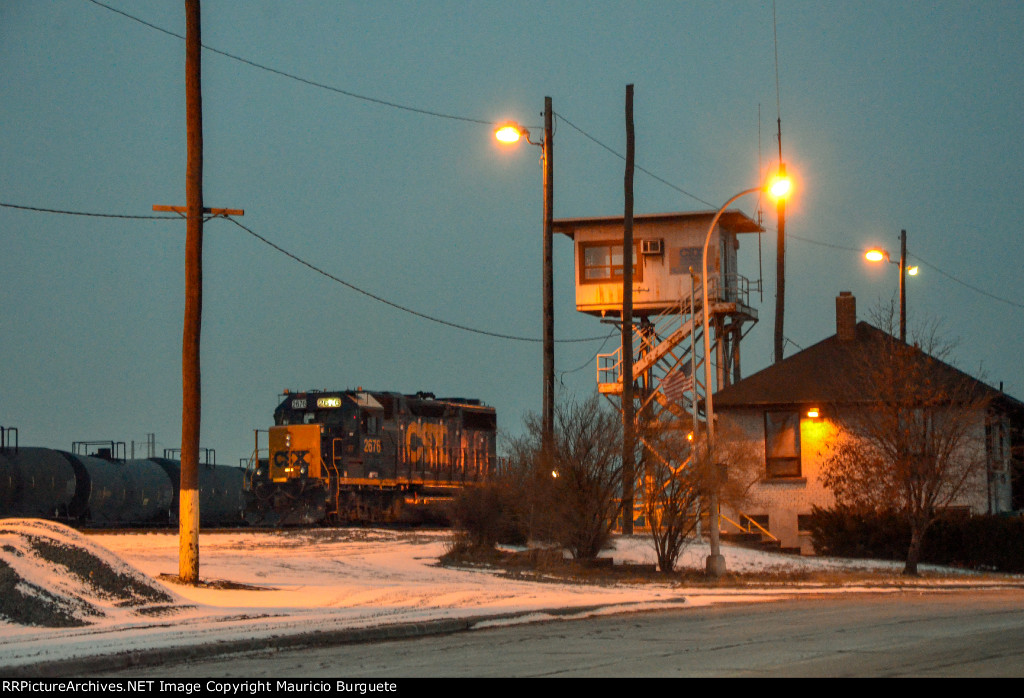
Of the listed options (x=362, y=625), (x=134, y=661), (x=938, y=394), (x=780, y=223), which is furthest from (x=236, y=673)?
(x=780, y=223)

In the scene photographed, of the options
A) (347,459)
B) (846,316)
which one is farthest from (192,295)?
(846,316)

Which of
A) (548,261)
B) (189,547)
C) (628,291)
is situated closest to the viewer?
(189,547)

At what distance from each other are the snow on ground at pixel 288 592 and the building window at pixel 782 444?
20.2ft

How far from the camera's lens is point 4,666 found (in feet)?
34.0

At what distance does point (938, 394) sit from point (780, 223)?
18072 millimetres

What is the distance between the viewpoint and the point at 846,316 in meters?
37.4

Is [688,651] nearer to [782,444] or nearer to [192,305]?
[192,305]

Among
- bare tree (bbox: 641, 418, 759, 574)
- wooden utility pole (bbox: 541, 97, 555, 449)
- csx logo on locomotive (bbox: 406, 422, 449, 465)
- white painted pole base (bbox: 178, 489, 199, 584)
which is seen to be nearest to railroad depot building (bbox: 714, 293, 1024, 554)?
wooden utility pole (bbox: 541, 97, 555, 449)

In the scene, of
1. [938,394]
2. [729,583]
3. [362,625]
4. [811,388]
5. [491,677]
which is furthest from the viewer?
[811,388]

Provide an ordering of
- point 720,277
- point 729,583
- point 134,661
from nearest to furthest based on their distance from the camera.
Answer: point 134,661
point 729,583
point 720,277

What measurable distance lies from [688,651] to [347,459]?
28.6 meters

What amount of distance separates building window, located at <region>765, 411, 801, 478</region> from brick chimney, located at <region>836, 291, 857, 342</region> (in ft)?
13.5

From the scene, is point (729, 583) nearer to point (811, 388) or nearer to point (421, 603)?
point (421, 603)

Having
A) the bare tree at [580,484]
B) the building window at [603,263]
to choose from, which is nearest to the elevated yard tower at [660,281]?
the building window at [603,263]
